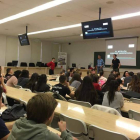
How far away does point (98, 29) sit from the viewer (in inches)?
195

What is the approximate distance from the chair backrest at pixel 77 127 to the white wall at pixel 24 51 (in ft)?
35.7

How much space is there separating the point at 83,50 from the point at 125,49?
377 centimetres

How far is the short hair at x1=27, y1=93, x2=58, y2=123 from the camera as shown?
121 centimetres

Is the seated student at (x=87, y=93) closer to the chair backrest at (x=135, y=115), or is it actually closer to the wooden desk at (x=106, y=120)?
the wooden desk at (x=106, y=120)

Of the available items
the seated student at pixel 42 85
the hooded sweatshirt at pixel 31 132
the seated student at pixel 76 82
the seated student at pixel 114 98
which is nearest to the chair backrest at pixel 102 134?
Answer: the hooded sweatshirt at pixel 31 132

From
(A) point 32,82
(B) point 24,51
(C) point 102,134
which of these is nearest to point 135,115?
(C) point 102,134

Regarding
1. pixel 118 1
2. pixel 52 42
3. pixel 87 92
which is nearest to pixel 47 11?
pixel 118 1

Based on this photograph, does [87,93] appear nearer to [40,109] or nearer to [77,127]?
[77,127]

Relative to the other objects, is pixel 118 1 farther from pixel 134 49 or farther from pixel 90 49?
pixel 90 49

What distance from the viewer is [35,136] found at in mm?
1105

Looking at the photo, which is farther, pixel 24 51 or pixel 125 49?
pixel 24 51

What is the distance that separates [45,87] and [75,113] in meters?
1.95

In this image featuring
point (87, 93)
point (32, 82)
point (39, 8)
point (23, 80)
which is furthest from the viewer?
point (39, 8)

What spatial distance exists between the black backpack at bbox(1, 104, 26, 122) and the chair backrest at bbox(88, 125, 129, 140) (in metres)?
0.91
